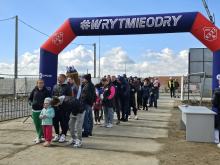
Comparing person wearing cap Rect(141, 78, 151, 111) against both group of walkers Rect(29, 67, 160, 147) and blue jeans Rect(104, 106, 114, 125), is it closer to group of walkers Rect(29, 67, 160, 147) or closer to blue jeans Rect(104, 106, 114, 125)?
blue jeans Rect(104, 106, 114, 125)

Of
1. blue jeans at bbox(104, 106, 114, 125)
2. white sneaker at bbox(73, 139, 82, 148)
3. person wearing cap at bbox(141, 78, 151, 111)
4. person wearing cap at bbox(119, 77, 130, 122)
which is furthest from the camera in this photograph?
person wearing cap at bbox(141, 78, 151, 111)

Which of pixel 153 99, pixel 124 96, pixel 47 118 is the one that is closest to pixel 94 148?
pixel 47 118

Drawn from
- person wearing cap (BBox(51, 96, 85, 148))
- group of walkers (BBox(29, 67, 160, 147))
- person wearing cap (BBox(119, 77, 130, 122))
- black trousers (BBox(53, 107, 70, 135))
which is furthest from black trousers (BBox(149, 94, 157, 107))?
person wearing cap (BBox(51, 96, 85, 148))

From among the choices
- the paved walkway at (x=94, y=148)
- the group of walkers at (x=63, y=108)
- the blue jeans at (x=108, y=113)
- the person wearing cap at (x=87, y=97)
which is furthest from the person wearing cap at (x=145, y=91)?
the person wearing cap at (x=87, y=97)

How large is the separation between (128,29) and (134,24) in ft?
0.85

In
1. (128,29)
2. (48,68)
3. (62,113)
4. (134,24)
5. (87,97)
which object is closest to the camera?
(62,113)

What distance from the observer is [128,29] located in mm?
12414

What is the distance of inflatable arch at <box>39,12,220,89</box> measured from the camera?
11.7 meters

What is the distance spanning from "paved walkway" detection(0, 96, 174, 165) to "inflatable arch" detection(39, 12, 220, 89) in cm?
229

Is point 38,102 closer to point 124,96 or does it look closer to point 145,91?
point 124,96

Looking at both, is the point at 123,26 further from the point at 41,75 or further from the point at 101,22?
the point at 41,75

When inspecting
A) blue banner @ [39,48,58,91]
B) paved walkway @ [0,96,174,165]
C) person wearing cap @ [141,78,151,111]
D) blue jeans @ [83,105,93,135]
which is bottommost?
paved walkway @ [0,96,174,165]

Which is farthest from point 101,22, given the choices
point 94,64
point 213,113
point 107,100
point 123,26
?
point 94,64

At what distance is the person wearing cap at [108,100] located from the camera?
500 inches
